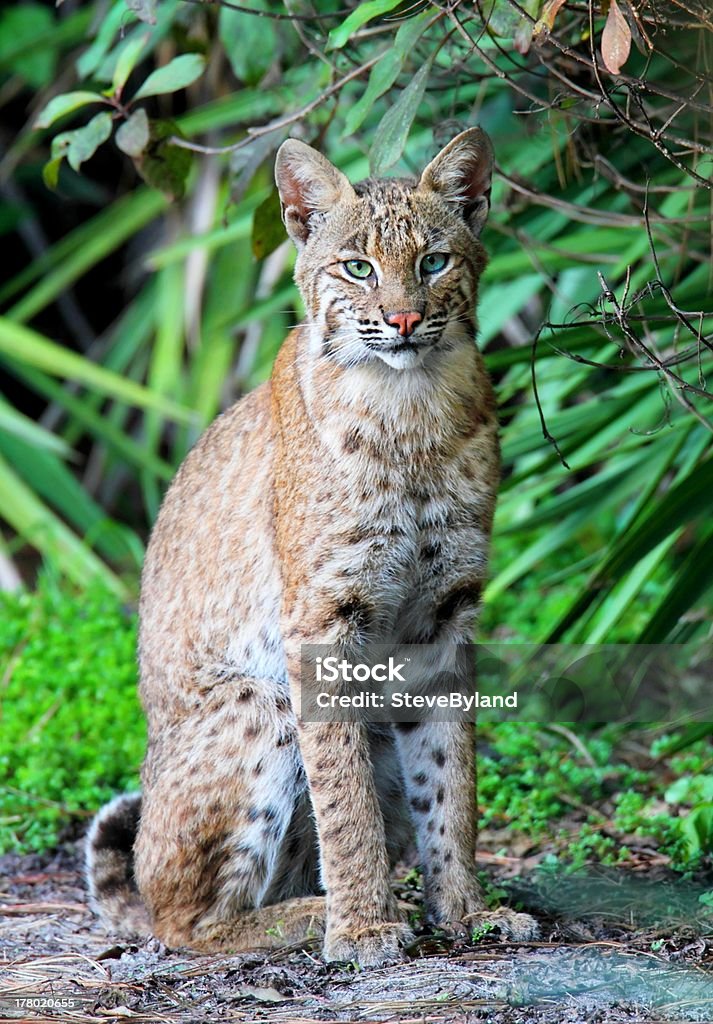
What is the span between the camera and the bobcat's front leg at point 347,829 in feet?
12.4

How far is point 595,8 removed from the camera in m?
3.96

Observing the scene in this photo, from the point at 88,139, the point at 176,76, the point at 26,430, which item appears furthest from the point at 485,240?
the point at 26,430

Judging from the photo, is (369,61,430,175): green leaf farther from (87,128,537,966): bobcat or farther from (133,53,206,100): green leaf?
(133,53,206,100): green leaf

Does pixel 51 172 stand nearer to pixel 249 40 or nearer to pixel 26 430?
pixel 249 40

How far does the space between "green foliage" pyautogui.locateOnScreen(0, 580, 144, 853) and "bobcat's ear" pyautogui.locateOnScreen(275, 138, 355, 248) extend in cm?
234

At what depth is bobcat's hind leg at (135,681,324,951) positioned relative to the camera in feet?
13.0

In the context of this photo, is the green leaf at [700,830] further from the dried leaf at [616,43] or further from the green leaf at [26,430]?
the green leaf at [26,430]

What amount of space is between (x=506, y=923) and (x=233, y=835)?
0.81 metres

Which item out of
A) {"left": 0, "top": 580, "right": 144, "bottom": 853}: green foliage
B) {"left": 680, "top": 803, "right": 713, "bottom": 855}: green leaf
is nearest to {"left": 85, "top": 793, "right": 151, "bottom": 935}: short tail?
{"left": 0, "top": 580, "right": 144, "bottom": 853}: green foliage

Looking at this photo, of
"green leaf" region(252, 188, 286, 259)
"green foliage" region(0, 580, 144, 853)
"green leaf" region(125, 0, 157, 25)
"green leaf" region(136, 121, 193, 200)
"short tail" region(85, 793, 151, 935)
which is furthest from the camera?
"green foliage" region(0, 580, 144, 853)

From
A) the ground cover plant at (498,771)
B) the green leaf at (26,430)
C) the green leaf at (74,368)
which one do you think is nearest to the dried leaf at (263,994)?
the ground cover plant at (498,771)

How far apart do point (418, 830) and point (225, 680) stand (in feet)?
2.38

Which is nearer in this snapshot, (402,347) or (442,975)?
(442,975)

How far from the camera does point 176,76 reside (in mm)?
4414
